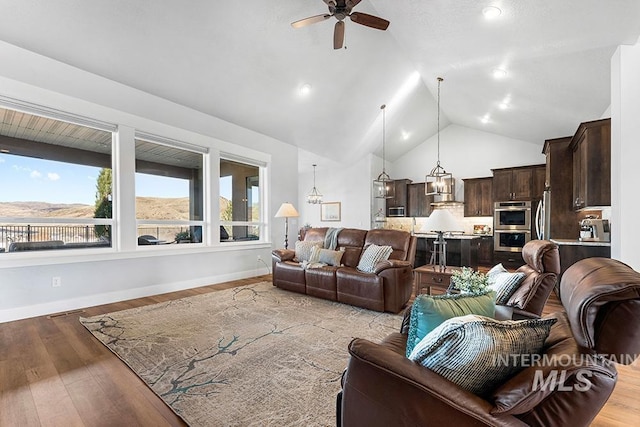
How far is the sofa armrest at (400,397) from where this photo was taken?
0.90 metres

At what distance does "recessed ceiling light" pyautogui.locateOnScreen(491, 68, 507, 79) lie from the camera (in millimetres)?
4641

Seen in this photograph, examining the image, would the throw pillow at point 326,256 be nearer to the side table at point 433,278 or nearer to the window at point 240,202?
the side table at point 433,278

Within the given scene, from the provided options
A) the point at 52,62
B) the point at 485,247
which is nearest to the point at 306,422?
the point at 52,62

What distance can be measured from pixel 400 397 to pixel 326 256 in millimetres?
3408

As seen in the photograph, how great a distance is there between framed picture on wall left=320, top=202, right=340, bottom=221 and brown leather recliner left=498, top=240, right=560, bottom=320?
23.9 feet

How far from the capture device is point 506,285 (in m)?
2.19

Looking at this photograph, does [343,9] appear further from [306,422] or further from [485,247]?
[485,247]

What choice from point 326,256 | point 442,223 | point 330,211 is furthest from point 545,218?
point 330,211

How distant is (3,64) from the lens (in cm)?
316

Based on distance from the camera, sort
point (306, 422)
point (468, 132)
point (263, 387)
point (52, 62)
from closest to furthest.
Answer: point (306, 422) < point (263, 387) < point (52, 62) < point (468, 132)

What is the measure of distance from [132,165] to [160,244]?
126 cm

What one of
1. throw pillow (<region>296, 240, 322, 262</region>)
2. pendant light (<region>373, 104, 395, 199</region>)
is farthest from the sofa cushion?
pendant light (<region>373, 104, 395, 199</region>)

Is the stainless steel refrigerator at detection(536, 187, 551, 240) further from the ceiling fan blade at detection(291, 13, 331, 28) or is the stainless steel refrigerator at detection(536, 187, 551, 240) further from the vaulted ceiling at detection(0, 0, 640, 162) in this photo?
the ceiling fan blade at detection(291, 13, 331, 28)

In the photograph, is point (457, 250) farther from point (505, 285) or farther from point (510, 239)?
point (505, 285)
